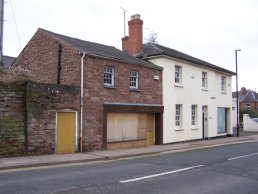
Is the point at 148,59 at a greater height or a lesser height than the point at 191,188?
greater

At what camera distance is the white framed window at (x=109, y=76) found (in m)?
20.5

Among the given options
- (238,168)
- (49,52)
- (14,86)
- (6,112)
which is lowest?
(238,168)

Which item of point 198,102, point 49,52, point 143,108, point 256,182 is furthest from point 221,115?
point 256,182

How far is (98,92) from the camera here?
19.6 metres

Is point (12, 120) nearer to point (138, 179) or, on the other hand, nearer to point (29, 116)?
point (29, 116)

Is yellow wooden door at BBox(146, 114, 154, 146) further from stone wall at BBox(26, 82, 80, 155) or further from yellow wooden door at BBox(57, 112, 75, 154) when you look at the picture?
stone wall at BBox(26, 82, 80, 155)

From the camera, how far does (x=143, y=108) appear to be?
22.7m

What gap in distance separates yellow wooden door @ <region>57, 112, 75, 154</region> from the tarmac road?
442 centimetres

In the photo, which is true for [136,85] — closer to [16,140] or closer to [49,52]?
[49,52]

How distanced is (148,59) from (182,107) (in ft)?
14.5

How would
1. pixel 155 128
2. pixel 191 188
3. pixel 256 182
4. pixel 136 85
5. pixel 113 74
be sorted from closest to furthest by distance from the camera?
1. pixel 191 188
2. pixel 256 182
3. pixel 113 74
4. pixel 136 85
5. pixel 155 128

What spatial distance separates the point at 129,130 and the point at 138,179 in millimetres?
11391

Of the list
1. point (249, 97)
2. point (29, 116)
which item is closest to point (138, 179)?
point (29, 116)

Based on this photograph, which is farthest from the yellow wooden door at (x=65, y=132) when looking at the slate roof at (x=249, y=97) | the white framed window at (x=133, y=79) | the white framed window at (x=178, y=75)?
the slate roof at (x=249, y=97)
